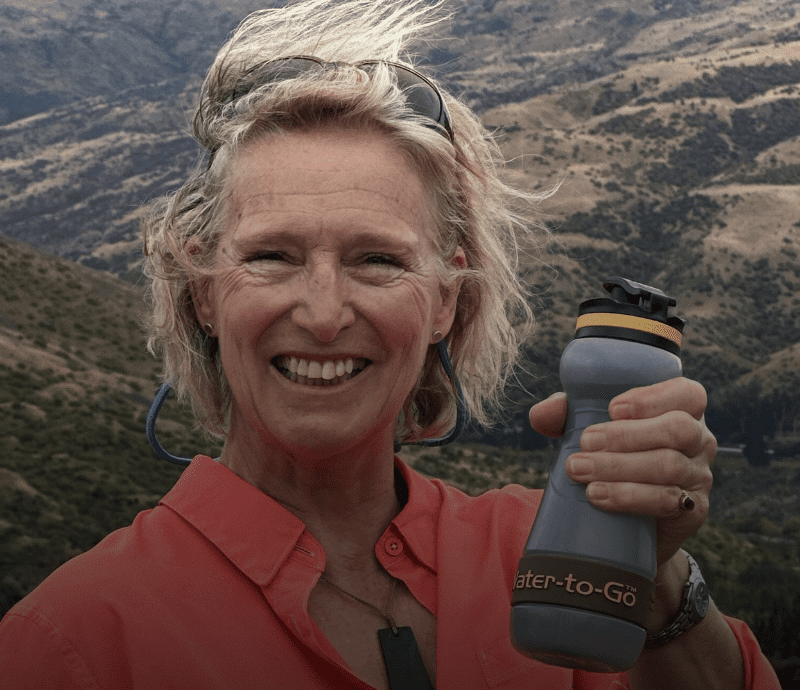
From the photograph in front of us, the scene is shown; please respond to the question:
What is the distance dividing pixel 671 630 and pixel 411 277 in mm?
1062

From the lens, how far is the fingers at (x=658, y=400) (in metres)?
1.79

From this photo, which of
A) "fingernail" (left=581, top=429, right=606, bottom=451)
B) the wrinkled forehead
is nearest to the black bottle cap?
"fingernail" (left=581, top=429, right=606, bottom=451)

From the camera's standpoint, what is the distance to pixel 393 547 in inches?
94.1

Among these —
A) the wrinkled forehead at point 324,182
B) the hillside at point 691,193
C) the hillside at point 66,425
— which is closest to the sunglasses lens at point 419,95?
the wrinkled forehead at point 324,182

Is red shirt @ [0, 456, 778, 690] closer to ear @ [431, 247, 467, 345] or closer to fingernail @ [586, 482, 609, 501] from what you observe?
ear @ [431, 247, 467, 345]

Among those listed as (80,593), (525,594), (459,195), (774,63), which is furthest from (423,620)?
(774,63)

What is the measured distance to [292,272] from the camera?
209 cm

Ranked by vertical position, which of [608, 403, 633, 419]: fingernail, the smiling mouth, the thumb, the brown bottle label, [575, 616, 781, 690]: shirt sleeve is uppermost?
[608, 403, 633, 419]: fingernail

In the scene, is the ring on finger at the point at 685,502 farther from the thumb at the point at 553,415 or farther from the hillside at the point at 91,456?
the hillside at the point at 91,456

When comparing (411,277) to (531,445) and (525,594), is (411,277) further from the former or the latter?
(531,445)

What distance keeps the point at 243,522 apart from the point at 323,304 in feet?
1.94

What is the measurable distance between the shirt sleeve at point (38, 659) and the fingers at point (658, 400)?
1221 mm

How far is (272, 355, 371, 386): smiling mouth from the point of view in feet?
6.85

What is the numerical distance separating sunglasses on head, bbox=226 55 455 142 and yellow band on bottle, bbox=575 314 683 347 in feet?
2.54
